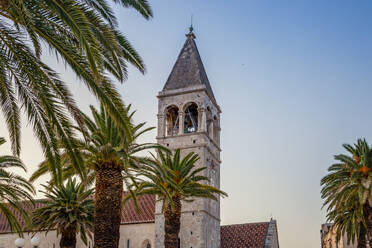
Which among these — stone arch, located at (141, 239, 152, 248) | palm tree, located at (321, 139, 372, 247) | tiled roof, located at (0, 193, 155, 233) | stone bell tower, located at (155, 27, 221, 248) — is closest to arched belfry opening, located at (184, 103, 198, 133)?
stone bell tower, located at (155, 27, 221, 248)

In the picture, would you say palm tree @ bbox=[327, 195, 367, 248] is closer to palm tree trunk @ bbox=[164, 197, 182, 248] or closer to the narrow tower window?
palm tree trunk @ bbox=[164, 197, 182, 248]

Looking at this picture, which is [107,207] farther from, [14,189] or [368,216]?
[368,216]

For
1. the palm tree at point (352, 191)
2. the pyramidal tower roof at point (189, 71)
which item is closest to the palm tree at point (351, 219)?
the palm tree at point (352, 191)

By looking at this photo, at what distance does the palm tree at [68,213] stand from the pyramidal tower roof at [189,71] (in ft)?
53.0

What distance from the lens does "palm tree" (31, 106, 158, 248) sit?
18172 millimetres

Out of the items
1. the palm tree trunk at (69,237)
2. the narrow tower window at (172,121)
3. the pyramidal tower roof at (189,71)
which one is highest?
the pyramidal tower roof at (189,71)

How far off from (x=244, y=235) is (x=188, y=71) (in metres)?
14.5

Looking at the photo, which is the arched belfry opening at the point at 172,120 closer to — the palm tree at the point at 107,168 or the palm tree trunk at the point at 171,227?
the palm tree trunk at the point at 171,227

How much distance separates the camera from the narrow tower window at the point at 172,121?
1638 inches

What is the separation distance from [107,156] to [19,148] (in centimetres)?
668

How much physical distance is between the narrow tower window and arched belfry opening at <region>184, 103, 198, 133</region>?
81 cm

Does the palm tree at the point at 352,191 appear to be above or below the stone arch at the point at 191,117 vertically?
below

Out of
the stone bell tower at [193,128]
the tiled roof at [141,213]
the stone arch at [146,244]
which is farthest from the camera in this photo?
the tiled roof at [141,213]

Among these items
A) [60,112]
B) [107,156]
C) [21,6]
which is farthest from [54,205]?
[21,6]
